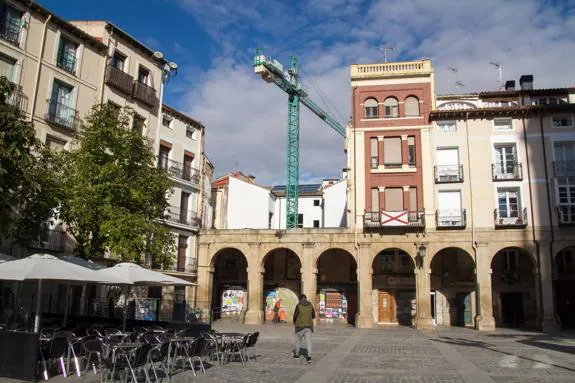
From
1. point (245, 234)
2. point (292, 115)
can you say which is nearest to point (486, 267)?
point (245, 234)

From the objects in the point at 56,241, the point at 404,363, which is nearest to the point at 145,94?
the point at 56,241

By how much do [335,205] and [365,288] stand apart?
14855 millimetres

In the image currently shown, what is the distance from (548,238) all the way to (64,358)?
27.7 m

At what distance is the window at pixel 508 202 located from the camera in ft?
105

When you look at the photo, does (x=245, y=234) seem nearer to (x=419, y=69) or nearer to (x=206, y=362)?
(x=419, y=69)

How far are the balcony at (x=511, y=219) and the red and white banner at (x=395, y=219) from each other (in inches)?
213

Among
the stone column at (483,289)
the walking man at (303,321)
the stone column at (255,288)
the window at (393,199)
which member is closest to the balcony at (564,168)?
the stone column at (483,289)

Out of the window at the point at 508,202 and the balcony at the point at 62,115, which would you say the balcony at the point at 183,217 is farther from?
the window at the point at 508,202

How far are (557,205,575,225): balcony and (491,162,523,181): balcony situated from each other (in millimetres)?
2911

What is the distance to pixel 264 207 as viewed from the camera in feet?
153

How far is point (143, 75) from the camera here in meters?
32.7

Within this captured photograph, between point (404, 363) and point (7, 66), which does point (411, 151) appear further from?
point (7, 66)

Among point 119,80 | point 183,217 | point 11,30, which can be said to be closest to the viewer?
point 11,30

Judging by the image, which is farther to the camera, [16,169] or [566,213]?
[566,213]
